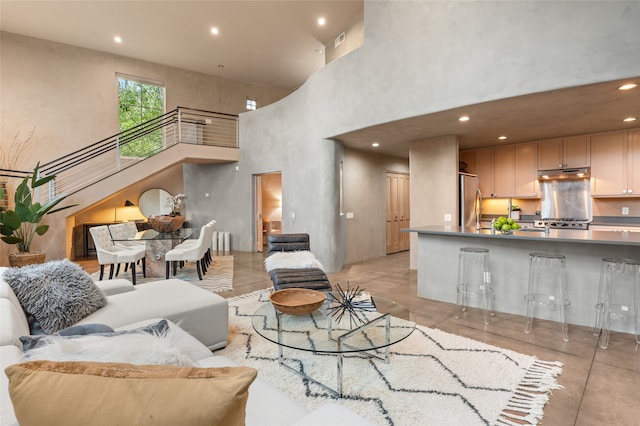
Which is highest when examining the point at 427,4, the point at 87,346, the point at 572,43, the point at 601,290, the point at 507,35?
the point at 427,4

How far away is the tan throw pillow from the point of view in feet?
2.44

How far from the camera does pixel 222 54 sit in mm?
8938

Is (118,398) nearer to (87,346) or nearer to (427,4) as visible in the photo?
(87,346)

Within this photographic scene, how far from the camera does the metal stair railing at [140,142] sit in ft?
26.2

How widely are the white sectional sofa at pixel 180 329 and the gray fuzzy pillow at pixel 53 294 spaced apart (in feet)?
0.25

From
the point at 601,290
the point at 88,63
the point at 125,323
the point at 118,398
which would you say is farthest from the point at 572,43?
the point at 88,63

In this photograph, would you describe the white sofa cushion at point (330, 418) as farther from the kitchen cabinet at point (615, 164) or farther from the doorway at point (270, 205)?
the doorway at point (270, 205)

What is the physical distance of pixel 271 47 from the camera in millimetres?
8578

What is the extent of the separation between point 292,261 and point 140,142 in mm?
7509

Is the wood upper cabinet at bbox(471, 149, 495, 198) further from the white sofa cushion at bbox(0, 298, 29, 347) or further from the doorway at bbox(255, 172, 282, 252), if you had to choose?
the white sofa cushion at bbox(0, 298, 29, 347)

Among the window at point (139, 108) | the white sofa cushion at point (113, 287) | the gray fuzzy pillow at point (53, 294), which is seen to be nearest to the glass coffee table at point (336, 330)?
the gray fuzzy pillow at point (53, 294)

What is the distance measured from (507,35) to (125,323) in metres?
4.68

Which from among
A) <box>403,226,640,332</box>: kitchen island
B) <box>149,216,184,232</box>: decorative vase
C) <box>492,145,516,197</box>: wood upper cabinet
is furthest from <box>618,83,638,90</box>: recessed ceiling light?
<box>149,216,184,232</box>: decorative vase

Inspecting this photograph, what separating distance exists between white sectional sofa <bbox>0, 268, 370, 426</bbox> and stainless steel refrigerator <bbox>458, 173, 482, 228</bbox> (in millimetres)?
4633
